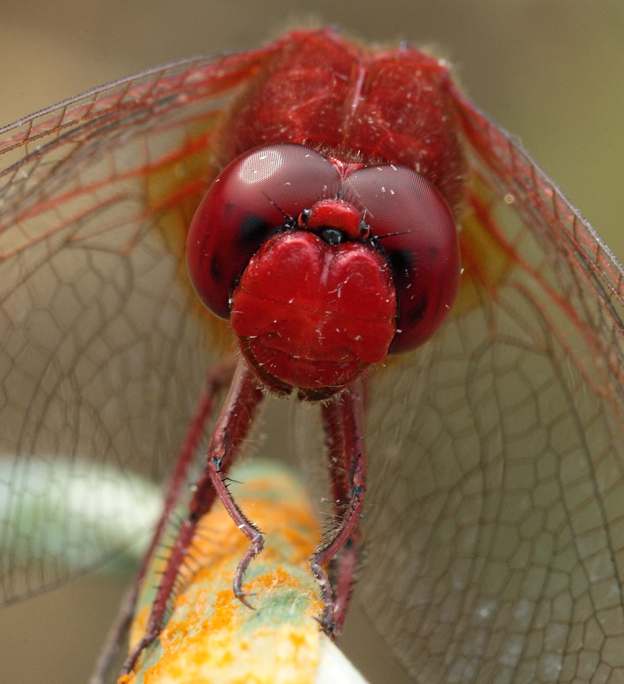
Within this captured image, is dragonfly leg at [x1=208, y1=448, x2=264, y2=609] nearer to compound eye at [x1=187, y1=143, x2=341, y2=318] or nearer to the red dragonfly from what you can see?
the red dragonfly

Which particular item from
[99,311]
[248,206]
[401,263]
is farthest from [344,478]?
[99,311]

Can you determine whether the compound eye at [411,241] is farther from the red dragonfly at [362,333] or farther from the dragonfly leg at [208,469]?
the dragonfly leg at [208,469]

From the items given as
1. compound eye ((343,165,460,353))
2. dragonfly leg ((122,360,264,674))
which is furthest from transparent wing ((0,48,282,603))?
compound eye ((343,165,460,353))

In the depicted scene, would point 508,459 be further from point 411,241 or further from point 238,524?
point 238,524

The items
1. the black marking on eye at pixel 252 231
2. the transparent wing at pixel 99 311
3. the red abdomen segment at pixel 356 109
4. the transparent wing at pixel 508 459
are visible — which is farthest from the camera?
the transparent wing at pixel 99 311

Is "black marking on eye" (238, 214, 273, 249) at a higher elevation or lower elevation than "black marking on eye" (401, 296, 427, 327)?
higher


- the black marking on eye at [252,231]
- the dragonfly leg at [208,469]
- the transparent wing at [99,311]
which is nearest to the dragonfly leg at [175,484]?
the transparent wing at [99,311]

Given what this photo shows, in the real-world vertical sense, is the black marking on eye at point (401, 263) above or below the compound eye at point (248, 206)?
below
